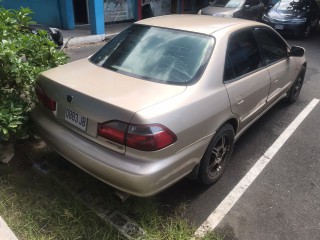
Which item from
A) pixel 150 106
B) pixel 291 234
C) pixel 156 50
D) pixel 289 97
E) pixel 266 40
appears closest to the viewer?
pixel 150 106

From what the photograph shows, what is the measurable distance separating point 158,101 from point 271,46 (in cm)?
233

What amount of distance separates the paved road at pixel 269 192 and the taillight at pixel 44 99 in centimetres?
133

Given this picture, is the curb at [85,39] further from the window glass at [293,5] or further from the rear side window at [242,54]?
the window glass at [293,5]

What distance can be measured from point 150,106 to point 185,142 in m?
0.43

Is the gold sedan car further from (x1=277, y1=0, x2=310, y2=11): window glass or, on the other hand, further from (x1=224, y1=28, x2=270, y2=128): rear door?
(x1=277, y1=0, x2=310, y2=11): window glass

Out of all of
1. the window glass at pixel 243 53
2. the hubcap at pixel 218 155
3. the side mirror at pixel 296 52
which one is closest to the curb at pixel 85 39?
the side mirror at pixel 296 52

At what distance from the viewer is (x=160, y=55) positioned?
2.93 m

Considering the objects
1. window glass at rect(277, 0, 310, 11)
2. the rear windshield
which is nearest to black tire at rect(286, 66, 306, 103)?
the rear windshield

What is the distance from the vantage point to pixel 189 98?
2510mm

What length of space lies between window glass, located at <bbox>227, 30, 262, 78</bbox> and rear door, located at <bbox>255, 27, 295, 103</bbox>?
0.19 m

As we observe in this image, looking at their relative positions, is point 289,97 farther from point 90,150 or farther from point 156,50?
point 90,150

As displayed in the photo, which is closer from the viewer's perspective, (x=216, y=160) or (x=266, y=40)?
(x=216, y=160)

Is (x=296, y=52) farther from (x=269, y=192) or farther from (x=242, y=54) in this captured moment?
(x=269, y=192)

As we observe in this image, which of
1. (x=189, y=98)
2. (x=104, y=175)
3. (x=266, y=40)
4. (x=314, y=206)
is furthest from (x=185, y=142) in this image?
(x=266, y=40)
